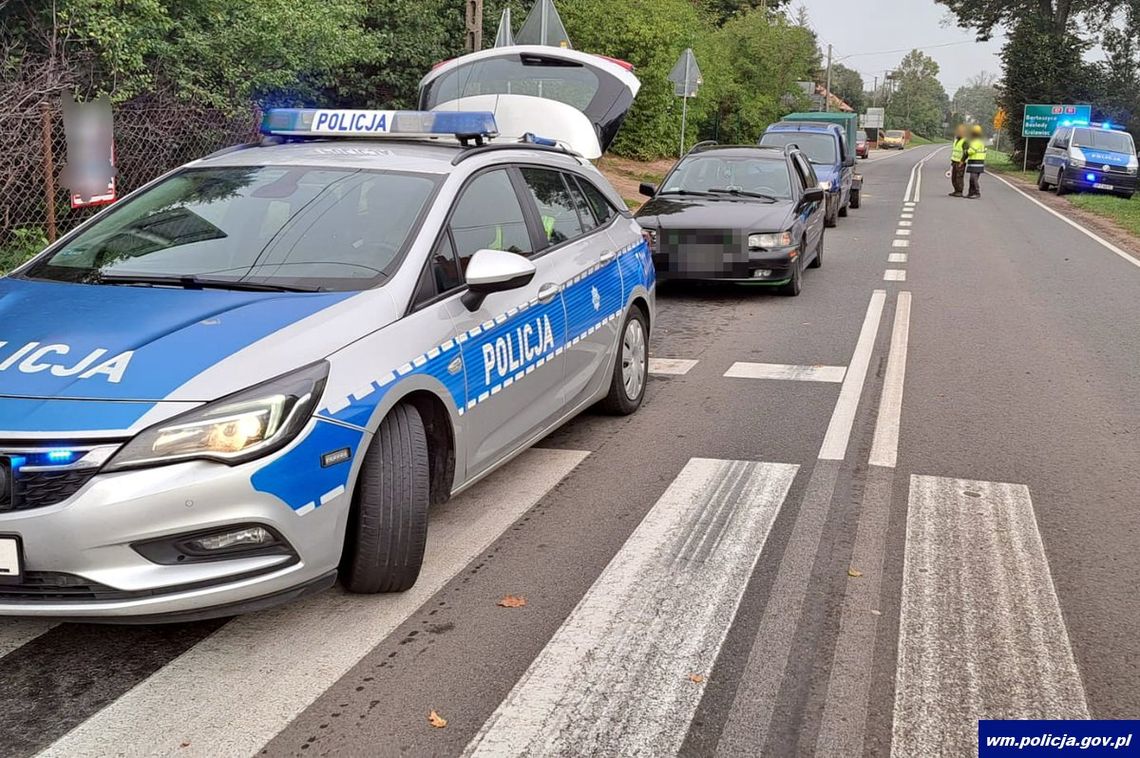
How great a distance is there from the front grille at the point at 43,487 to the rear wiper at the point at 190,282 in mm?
1182

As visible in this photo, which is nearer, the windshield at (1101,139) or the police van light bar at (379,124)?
the police van light bar at (379,124)

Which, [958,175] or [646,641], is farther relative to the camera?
[958,175]

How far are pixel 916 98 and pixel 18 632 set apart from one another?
17411 cm

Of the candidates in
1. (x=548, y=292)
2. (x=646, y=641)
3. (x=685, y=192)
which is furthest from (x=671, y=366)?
(x=646, y=641)

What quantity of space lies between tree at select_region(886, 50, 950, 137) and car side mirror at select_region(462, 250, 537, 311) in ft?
513

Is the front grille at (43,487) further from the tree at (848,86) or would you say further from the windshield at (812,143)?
the tree at (848,86)

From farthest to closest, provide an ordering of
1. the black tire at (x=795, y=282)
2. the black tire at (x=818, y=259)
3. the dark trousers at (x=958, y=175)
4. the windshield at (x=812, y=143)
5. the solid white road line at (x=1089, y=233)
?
1. the dark trousers at (x=958, y=175)
2. the windshield at (x=812, y=143)
3. the solid white road line at (x=1089, y=233)
4. the black tire at (x=818, y=259)
5. the black tire at (x=795, y=282)

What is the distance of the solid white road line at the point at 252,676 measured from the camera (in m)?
3.12

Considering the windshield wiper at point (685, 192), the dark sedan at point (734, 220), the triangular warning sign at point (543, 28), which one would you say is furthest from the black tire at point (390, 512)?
the triangular warning sign at point (543, 28)

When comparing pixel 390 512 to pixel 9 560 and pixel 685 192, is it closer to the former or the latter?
pixel 9 560

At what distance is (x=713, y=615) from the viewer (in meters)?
3.99

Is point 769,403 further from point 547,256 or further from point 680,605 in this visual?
point 680,605

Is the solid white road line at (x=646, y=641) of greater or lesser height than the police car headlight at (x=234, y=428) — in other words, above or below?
below

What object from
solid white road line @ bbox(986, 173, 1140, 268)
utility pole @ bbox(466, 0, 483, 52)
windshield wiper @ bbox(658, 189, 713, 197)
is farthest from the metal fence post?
solid white road line @ bbox(986, 173, 1140, 268)
